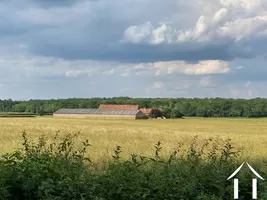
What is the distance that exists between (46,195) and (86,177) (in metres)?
0.97

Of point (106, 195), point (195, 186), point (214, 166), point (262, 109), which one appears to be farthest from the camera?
point (262, 109)

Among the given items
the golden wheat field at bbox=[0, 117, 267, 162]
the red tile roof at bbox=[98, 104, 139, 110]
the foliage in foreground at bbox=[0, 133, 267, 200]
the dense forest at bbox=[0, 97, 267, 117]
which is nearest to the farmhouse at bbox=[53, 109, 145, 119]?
the red tile roof at bbox=[98, 104, 139, 110]

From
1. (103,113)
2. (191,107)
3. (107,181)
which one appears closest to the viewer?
(107,181)

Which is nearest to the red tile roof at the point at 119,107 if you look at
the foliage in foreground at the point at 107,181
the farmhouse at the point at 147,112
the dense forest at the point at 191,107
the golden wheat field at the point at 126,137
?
the farmhouse at the point at 147,112

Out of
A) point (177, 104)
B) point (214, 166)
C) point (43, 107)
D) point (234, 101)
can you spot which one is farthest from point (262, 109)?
point (214, 166)

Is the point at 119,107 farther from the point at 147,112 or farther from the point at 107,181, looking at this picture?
the point at 107,181

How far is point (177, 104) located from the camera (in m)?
138

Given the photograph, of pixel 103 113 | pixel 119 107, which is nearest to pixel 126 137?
pixel 103 113

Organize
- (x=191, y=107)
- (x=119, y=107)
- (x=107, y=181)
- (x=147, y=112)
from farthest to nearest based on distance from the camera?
(x=191, y=107) → (x=119, y=107) → (x=147, y=112) → (x=107, y=181)

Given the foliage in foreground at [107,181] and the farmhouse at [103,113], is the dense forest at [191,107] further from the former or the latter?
the foliage in foreground at [107,181]

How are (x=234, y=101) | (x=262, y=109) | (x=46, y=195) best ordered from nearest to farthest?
(x=46, y=195) < (x=262, y=109) < (x=234, y=101)

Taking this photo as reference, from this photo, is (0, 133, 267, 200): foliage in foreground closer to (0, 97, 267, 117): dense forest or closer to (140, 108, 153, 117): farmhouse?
(140, 108, 153, 117): farmhouse

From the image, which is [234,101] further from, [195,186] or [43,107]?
[195,186]

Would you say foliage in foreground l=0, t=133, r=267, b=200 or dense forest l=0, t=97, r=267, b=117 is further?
dense forest l=0, t=97, r=267, b=117
